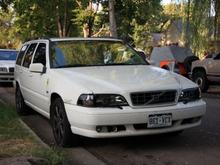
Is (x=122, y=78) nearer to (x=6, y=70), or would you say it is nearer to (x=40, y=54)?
(x=40, y=54)

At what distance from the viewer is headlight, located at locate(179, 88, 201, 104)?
7512mm

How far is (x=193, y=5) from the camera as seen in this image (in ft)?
74.7

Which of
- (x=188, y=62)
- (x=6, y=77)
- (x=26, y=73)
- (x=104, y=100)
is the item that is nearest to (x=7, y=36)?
(x=6, y=77)

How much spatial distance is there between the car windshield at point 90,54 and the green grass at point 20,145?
1.21 meters

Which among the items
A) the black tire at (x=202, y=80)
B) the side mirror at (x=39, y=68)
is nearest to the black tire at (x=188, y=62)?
the black tire at (x=202, y=80)

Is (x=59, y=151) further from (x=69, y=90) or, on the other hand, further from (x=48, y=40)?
(x=48, y=40)

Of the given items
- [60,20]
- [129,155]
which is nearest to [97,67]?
[129,155]

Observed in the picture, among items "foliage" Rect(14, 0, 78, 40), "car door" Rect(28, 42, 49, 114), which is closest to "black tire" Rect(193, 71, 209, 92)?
"car door" Rect(28, 42, 49, 114)

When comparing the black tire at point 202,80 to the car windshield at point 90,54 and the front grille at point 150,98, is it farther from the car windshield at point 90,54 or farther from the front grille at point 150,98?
the front grille at point 150,98

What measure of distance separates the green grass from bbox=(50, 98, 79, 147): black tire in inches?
12.6

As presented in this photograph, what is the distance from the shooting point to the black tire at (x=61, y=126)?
7637mm

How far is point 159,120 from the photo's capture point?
723 centimetres

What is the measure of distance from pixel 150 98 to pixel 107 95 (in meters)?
0.58

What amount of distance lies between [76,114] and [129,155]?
3.02 ft
